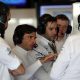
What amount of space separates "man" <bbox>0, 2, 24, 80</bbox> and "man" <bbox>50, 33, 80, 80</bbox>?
252 millimetres

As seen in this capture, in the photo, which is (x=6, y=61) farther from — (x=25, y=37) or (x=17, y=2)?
(x=17, y=2)

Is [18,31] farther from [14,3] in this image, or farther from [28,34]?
[14,3]

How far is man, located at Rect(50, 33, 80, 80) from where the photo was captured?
1.76m

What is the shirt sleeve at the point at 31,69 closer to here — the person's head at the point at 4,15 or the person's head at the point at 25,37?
the person's head at the point at 25,37

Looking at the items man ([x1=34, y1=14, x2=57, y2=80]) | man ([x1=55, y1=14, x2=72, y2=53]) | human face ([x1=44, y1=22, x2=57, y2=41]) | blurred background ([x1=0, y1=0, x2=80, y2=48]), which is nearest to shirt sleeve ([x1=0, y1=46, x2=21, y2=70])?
man ([x1=34, y1=14, x2=57, y2=80])

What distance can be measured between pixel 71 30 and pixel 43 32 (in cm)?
40

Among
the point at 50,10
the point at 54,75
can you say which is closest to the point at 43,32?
the point at 54,75

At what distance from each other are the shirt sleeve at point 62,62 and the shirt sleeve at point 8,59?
0.26 meters

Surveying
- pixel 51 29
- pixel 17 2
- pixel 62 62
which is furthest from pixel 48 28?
pixel 17 2

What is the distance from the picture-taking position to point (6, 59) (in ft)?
5.67

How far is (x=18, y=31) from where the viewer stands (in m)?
2.04

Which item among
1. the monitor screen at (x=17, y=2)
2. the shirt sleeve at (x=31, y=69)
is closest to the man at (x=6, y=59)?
the shirt sleeve at (x=31, y=69)

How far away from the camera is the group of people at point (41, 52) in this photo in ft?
5.77

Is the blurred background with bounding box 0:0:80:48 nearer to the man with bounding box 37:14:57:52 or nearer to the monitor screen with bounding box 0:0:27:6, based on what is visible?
the monitor screen with bounding box 0:0:27:6
